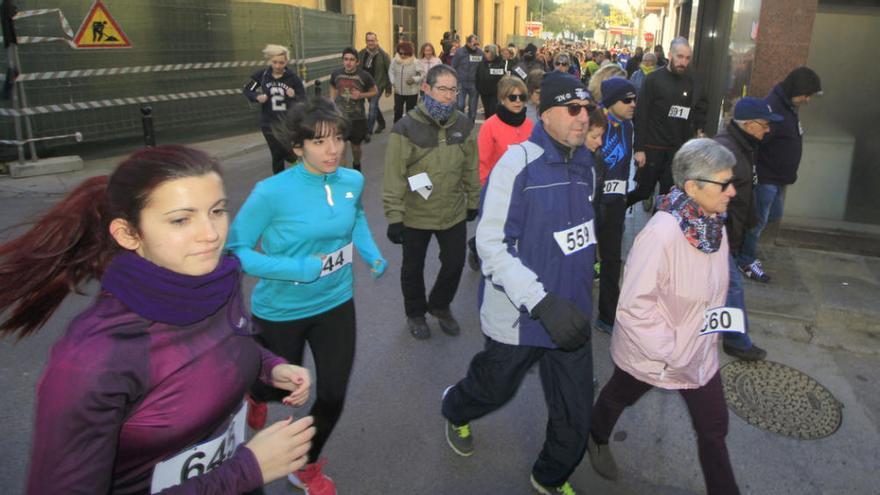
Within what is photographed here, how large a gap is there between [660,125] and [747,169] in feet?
7.87

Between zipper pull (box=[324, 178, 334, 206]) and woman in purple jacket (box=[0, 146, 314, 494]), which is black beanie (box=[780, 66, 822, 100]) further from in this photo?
woman in purple jacket (box=[0, 146, 314, 494])

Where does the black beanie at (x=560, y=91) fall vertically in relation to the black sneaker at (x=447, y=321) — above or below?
above

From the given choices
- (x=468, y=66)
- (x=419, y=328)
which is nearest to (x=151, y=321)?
(x=419, y=328)

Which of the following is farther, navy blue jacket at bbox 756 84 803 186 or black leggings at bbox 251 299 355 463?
navy blue jacket at bbox 756 84 803 186

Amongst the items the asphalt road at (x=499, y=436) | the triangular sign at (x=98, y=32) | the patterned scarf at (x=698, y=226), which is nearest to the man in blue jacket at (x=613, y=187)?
the asphalt road at (x=499, y=436)

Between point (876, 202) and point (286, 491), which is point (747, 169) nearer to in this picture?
point (286, 491)

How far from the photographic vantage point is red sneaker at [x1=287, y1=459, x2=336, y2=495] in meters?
3.12

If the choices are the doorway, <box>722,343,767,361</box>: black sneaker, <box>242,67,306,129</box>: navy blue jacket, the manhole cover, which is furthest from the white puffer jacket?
the doorway

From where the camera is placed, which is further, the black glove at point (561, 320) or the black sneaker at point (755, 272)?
the black sneaker at point (755, 272)

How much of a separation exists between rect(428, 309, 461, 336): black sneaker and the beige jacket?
2.22 metres

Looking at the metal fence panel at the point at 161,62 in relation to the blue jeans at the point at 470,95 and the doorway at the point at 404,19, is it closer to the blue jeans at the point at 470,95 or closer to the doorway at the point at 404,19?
the blue jeans at the point at 470,95

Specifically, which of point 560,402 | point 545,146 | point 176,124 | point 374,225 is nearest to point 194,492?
point 560,402

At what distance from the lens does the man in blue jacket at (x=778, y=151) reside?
18.9 feet

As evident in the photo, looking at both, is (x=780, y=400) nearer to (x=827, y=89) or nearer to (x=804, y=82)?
(x=804, y=82)
